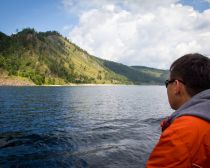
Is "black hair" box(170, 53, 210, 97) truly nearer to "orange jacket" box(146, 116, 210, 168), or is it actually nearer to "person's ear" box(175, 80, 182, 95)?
"person's ear" box(175, 80, 182, 95)

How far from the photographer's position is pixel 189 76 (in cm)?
357

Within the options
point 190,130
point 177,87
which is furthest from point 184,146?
point 177,87

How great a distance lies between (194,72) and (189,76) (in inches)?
3.3

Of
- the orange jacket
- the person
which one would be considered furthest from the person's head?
the orange jacket

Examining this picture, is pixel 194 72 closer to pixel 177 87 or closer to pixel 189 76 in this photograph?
pixel 189 76

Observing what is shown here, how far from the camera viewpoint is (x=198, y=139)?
9.58 feet

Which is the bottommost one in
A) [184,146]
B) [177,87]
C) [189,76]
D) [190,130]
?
[184,146]

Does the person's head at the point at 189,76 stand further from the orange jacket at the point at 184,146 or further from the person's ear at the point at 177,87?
the orange jacket at the point at 184,146

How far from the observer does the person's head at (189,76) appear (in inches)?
139

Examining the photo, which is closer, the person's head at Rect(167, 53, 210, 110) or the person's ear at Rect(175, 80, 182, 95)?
the person's head at Rect(167, 53, 210, 110)

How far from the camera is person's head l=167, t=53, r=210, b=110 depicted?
11.6 feet

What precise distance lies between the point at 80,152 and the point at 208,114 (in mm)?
19539

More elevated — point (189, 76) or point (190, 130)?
point (189, 76)

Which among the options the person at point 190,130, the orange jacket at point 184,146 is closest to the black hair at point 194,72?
the person at point 190,130
